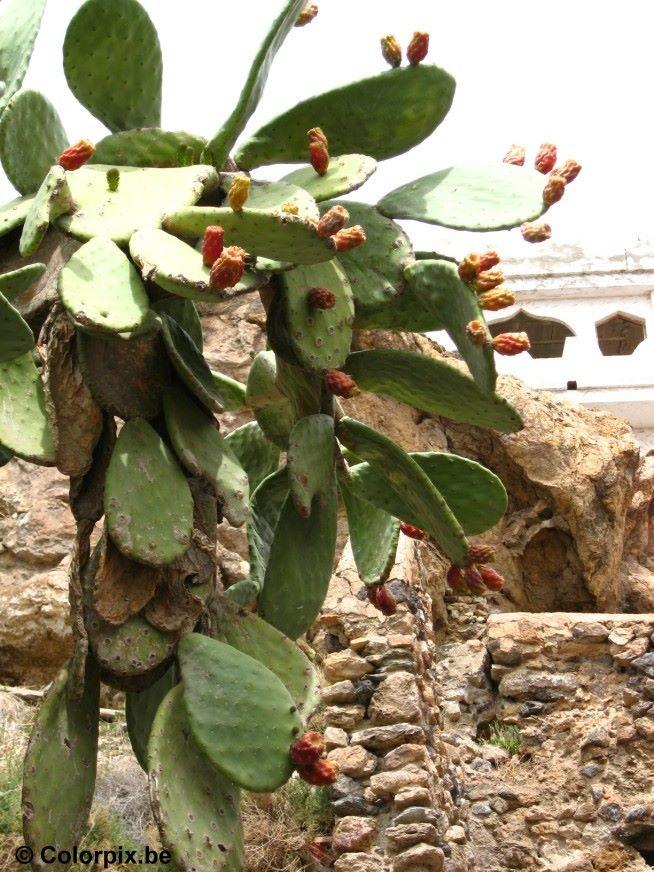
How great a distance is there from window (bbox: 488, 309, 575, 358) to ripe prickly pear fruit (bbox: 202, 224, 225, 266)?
1320 centimetres

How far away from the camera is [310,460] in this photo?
89.0 inches

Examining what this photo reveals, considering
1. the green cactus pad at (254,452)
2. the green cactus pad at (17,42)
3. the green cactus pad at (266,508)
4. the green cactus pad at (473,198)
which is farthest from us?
the green cactus pad at (254,452)

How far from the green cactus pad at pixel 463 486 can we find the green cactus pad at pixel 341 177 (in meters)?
0.63

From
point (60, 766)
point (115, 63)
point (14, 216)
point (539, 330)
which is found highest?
point (115, 63)

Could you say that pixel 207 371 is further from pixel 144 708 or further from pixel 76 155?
pixel 144 708

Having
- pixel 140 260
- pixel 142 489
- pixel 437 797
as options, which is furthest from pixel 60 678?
pixel 437 797

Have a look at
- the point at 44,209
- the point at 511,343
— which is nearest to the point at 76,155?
the point at 44,209

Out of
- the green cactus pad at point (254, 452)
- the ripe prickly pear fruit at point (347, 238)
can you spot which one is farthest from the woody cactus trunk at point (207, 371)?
the green cactus pad at point (254, 452)

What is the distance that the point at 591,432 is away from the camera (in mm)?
8695

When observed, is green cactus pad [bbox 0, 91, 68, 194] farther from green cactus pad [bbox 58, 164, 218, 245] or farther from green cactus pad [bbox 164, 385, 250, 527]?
green cactus pad [bbox 164, 385, 250, 527]

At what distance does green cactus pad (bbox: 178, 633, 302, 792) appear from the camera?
1.91 metres

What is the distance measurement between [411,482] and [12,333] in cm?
81

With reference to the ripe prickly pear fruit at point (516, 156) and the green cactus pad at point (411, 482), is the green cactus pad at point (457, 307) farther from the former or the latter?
the ripe prickly pear fruit at point (516, 156)

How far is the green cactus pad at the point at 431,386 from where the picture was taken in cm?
217
